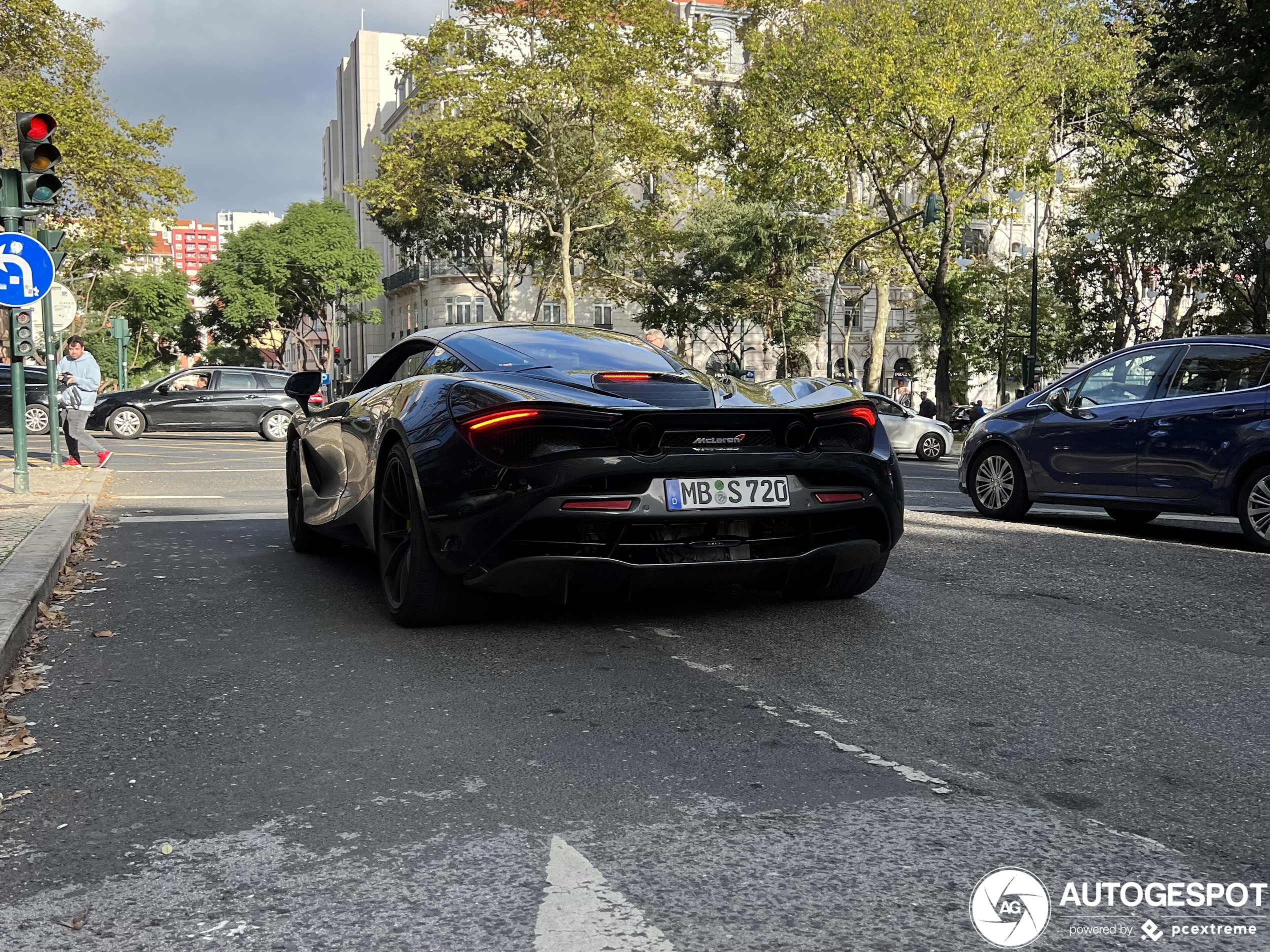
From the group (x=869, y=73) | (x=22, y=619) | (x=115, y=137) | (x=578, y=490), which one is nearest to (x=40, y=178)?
(x=22, y=619)

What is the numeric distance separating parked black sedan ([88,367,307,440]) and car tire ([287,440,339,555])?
1962 cm

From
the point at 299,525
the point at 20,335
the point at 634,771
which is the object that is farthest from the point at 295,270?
the point at 634,771

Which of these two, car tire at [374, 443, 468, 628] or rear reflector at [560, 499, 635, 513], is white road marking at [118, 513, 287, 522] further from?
rear reflector at [560, 499, 635, 513]

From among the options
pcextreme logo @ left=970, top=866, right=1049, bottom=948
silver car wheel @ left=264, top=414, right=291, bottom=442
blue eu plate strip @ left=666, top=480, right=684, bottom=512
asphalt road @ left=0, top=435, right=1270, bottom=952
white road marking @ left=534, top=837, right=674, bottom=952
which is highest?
blue eu plate strip @ left=666, top=480, right=684, bottom=512

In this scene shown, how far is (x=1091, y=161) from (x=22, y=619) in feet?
105

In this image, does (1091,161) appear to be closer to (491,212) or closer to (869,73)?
(869,73)

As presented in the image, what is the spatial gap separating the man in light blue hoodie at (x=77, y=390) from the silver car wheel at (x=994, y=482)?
452 inches

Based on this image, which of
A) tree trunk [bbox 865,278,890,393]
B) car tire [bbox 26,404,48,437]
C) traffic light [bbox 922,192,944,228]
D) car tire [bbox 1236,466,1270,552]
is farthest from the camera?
tree trunk [bbox 865,278,890,393]

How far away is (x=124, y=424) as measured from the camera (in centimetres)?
2778

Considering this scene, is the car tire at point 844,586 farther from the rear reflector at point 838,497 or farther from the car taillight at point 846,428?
the car taillight at point 846,428

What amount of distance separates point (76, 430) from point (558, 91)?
70.4 ft

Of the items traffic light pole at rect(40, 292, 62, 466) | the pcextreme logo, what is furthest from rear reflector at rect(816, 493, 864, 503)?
traffic light pole at rect(40, 292, 62, 466)

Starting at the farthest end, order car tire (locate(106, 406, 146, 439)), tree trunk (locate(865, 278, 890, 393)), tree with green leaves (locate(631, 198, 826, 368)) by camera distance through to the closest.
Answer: tree with green leaves (locate(631, 198, 826, 368)) → tree trunk (locate(865, 278, 890, 393)) → car tire (locate(106, 406, 146, 439))

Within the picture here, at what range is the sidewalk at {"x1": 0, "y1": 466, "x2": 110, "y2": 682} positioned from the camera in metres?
5.47
